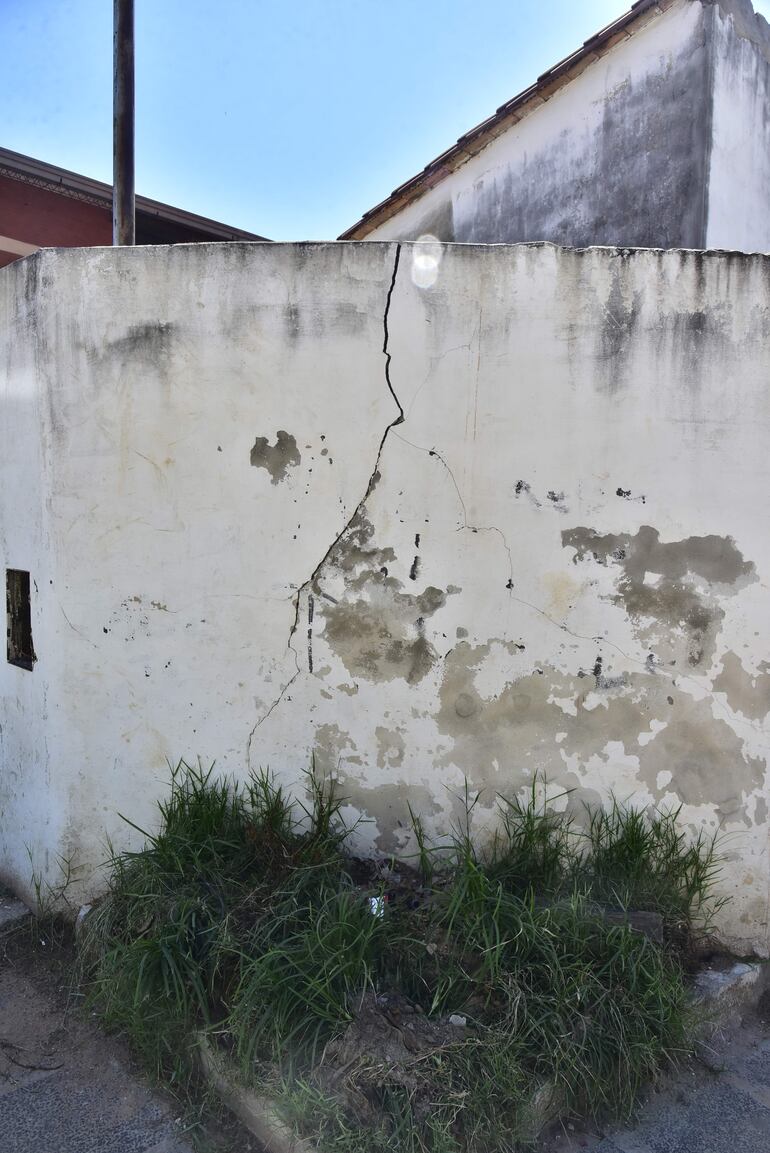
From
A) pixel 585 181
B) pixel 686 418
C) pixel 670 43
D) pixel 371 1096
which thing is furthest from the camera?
pixel 585 181

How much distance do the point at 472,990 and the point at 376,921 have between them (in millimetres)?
376

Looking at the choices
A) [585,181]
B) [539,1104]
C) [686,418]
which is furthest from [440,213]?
[539,1104]

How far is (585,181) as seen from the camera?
5789 millimetres

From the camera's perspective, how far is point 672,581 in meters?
3.11

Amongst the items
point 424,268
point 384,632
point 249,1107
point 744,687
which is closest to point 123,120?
point 424,268

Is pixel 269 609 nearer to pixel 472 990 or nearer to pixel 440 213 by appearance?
pixel 472 990

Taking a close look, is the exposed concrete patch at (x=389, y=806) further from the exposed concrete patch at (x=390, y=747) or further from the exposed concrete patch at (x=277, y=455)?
the exposed concrete patch at (x=277, y=455)

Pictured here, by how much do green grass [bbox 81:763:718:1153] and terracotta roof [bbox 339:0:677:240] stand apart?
200 inches

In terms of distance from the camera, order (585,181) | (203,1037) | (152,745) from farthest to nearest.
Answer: (585,181) → (152,745) → (203,1037)

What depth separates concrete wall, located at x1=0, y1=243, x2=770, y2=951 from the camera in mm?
3084

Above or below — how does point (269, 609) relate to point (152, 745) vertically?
above

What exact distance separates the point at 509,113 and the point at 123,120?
284 centimetres

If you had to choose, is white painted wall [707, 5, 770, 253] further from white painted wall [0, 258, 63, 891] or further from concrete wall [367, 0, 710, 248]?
white painted wall [0, 258, 63, 891]

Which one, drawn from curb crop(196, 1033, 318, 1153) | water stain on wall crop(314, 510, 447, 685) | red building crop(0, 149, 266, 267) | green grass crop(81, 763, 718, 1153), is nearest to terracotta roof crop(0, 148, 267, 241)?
red building crop(0, 149, 266, 267)
